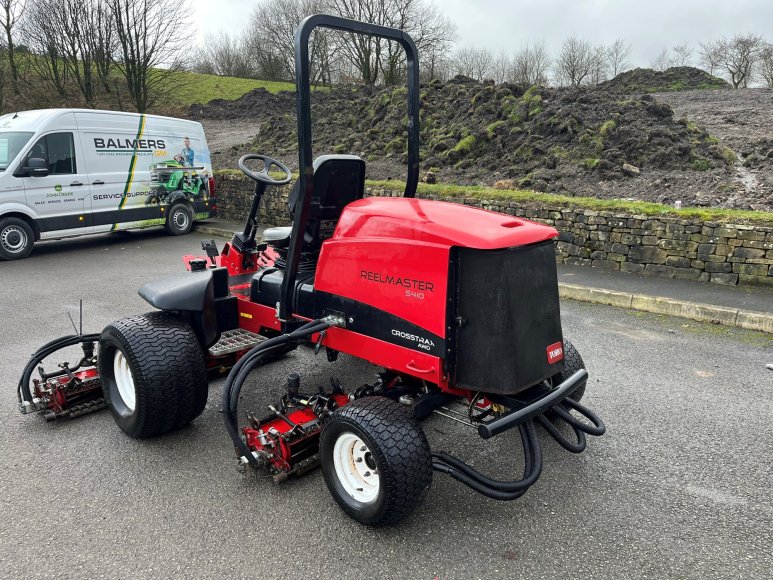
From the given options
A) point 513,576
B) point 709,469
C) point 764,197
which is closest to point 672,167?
point 764,197

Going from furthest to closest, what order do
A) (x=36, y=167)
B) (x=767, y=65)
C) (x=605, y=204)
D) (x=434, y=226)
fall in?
(x=767, y=65) < (x=36, y=167) < (x=605, y=204) < (x=434, y=226)

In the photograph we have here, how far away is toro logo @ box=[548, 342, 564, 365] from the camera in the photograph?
293 centimetres

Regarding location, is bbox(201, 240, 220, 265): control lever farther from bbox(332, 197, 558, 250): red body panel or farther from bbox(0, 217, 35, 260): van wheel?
bbox(0, 217, 35, 260): van wheel

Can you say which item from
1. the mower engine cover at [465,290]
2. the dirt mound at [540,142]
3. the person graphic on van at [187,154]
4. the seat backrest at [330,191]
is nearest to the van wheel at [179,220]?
the person graphic on van at [187,154]

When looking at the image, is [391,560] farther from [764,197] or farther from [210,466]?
[764,197]

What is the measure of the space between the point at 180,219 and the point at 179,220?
0.03 m

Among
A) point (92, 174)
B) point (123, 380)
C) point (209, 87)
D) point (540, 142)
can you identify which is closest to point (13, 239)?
point (92, 174)

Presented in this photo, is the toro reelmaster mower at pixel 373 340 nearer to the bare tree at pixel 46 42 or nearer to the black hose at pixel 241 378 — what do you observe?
the black hose at pixel 241 378

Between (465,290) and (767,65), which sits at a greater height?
(767,65)

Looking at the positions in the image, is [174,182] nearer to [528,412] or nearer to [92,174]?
[92,174]

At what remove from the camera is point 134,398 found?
3.70m

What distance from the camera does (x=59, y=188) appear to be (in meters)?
9.92

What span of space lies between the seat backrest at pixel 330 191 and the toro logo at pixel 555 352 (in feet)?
4.81

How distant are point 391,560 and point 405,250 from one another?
4.77 ft
